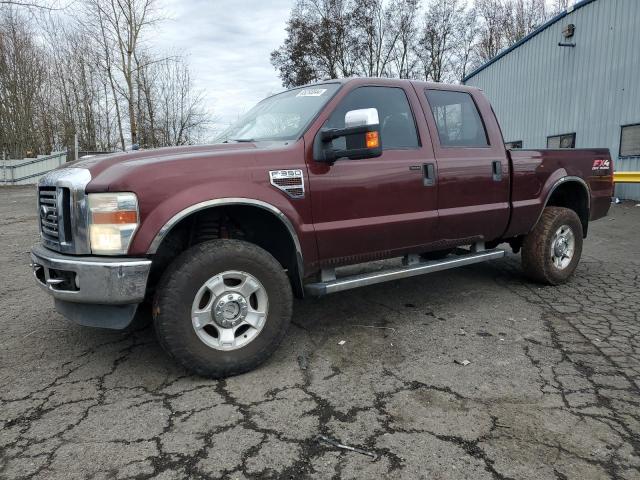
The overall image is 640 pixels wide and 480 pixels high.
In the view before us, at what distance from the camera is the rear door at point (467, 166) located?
4012 millimetres

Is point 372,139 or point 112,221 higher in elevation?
point 372,139

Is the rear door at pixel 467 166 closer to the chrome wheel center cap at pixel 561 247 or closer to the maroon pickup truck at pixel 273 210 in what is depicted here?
the maroon pickup truck at pixel 273 210

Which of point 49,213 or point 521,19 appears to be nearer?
point 49,213

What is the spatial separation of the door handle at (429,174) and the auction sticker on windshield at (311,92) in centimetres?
101

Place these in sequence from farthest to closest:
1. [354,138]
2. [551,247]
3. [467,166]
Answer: [551,247]
[467,166]
[354,138]

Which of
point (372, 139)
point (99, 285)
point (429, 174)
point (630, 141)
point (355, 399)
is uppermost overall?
point (630, 141)

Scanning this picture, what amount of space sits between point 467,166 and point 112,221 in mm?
2905

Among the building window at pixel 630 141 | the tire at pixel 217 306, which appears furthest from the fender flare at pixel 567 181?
the building window at pixel 630 141

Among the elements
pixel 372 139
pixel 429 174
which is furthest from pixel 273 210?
pixel 429 174

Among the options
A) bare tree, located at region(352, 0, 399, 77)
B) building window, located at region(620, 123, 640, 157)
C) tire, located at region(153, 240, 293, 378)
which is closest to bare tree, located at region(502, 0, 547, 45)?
bare tree, located at region(352, 0, 399, 77)

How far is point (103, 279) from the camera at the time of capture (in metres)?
2.65

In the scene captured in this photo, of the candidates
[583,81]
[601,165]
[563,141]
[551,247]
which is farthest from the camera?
[563,141]

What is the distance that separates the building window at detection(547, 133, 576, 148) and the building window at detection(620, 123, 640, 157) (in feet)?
6.15

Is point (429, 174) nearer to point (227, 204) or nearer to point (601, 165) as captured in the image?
point (227, 204)
